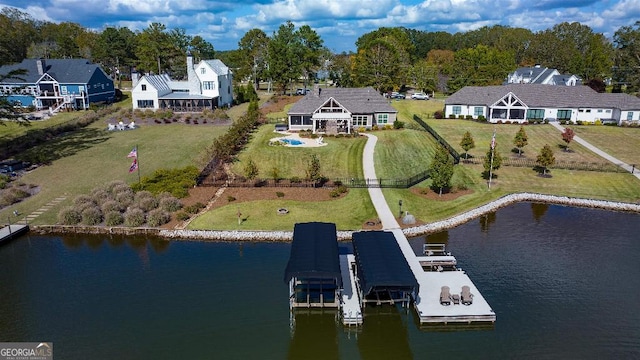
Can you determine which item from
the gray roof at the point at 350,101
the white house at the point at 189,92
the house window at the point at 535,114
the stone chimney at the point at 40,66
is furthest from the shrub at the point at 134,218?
the stone chimney at the point at 40,66

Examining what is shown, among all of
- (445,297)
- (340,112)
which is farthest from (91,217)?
(340,112)

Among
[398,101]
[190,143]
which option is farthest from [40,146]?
[398,101]

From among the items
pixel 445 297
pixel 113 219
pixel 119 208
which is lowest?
pixel 445 297

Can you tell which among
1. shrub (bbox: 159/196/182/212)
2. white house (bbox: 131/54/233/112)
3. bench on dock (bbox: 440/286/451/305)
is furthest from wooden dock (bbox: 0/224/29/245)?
white house (bbox: 131/54/233/112)

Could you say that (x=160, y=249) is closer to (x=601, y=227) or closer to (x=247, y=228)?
(x=247, y=228)

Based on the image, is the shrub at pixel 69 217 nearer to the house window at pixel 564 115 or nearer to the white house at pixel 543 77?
the house window at pixel 564 115

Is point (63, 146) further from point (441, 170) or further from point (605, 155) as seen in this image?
point (605, 155)

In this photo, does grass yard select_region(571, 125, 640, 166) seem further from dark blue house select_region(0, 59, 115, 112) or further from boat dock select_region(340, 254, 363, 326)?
dark blue house select_region(0, 59, 115, 112)
